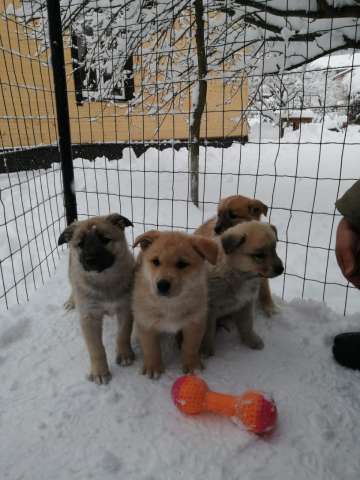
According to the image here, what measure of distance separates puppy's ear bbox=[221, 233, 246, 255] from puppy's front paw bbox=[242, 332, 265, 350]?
0.72m

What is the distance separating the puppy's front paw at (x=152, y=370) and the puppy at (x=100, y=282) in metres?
0.17

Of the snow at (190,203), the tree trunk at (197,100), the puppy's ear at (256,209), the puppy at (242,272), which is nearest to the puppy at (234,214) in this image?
the puppy's ear at (256,209)

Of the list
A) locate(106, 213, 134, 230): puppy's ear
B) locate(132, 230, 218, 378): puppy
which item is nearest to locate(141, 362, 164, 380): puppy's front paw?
locate(132, 230, 218, 378): puppy

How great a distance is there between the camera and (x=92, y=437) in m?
2.08

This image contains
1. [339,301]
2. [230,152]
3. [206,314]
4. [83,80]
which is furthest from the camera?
[230,152]

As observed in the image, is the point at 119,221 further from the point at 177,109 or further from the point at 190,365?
the point at 177,109

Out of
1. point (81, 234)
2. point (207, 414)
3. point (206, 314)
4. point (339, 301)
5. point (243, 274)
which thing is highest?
point (81, 234)

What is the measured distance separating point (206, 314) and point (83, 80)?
22.3 ft

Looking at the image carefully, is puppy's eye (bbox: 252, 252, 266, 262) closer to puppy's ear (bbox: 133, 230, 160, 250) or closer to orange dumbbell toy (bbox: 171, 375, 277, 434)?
puppy's ear (bbox: 133, 230, 160, 250)

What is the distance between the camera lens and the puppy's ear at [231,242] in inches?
104

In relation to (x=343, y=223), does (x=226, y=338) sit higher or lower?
lower

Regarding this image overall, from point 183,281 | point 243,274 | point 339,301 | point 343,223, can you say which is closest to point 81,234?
point 183,281

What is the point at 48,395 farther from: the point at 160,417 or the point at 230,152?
the point at 230,152

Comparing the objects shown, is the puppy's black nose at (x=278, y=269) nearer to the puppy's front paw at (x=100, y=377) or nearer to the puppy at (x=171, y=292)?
the puppy at (x=171, y=292)
